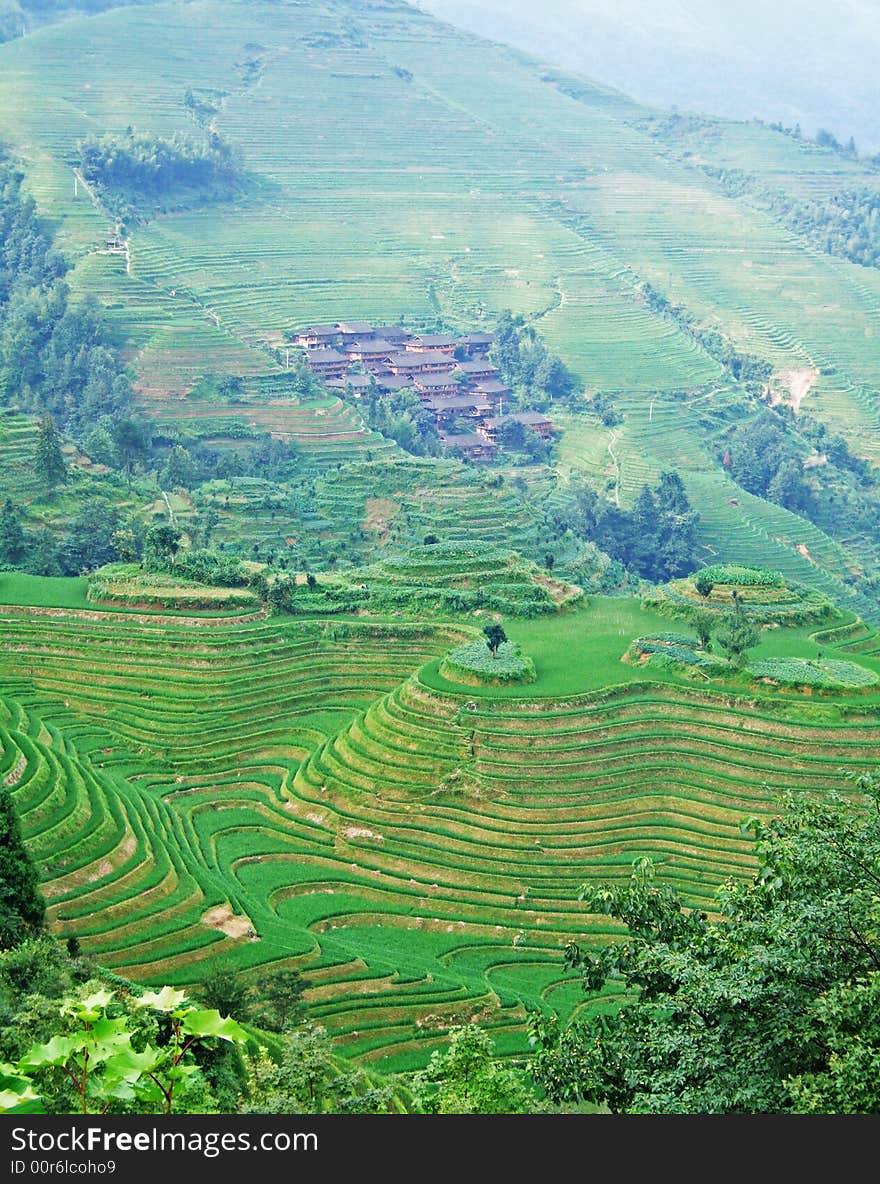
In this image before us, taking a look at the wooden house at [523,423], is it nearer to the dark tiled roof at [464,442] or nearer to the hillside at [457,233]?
the dark tiled roof at [464,442]

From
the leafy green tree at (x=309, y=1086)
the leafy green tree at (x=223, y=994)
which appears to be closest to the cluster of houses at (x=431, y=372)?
the leafy green tree at (x=223, y=994)

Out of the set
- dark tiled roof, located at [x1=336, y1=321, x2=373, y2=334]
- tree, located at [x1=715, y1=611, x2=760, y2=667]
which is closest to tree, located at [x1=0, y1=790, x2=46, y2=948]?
tree, located at [x1=715, y1=611, x2=760, y2=667]

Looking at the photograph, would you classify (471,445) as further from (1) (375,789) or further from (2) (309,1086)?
(2) (309,1086)

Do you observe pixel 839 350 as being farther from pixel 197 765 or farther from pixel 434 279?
pixel 197 765

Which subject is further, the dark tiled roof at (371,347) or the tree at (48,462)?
the dark tiled roof at (371,347)

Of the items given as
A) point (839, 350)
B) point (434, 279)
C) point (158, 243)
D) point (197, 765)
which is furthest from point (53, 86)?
point (197, 765)

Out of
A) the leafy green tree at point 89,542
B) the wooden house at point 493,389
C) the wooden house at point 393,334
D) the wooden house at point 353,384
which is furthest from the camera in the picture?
the wooden house at point 393,334

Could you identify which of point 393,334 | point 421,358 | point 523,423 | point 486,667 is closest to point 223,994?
point 486,667
